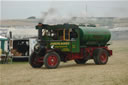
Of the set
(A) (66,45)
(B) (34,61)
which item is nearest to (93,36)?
(A) (66,45)

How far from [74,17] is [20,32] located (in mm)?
4965

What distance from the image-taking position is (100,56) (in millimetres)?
22922

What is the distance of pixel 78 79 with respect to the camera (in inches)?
582

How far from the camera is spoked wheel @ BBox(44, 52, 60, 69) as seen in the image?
20047 mm

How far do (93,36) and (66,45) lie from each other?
7.34 feet

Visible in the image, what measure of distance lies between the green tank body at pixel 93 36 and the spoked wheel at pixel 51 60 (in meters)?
2.47

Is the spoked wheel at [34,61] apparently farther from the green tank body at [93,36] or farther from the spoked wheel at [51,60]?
the green tank body at [93,36]

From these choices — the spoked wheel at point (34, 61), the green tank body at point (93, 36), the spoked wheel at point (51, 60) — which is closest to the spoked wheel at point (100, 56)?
the green tank body at point (93, 36)

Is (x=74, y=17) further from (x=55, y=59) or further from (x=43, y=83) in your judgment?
(x=43, y=83)

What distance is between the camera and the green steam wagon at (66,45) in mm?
20688

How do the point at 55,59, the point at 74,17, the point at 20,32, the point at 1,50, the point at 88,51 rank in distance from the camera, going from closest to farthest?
the point at 55,59
the point at 88,51
the point at 1,50
the point at 20,32
the point at 74,17

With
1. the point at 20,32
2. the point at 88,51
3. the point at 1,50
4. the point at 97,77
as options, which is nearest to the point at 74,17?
the point at 20,32

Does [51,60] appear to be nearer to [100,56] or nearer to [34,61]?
[34,61]

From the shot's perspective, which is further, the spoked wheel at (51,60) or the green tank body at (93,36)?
the green tank body at (93,36)
